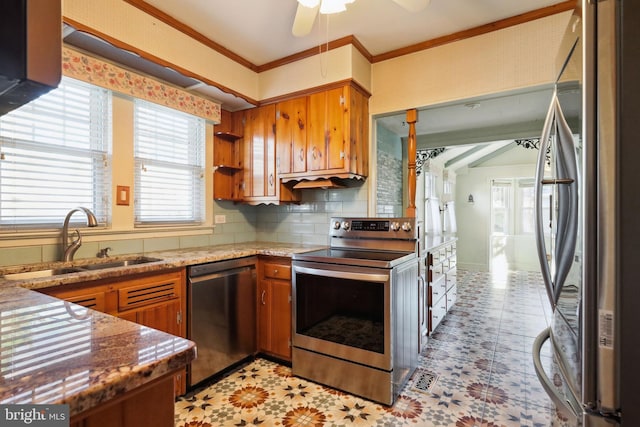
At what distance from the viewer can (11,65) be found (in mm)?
442

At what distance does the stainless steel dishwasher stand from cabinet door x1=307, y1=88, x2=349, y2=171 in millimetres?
986

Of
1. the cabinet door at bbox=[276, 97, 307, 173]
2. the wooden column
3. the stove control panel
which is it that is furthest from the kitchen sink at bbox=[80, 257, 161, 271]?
the wooden column

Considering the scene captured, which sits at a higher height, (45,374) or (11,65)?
(11,65)

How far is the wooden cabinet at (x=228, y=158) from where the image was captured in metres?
2.99

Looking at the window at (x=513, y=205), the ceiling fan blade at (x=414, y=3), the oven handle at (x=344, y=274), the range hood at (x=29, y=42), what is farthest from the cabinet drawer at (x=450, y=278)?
the window at (x=513, y=205)

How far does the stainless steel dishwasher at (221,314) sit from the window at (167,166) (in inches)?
27.9

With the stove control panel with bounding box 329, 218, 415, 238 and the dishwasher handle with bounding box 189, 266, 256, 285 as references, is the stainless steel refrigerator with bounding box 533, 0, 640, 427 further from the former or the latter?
the dishwasher handle with bounding box 189, 266, 256, 285

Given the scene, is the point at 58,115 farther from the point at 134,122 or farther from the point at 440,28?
the point at 440,28

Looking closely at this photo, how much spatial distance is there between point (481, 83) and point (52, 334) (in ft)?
9.03

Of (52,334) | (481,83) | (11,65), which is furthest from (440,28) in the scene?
(52,334)

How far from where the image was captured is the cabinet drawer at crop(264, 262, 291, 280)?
2.44 metres

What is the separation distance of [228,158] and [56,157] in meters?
1.38

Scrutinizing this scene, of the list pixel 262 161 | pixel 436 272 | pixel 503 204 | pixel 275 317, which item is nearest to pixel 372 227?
pixel 436 272

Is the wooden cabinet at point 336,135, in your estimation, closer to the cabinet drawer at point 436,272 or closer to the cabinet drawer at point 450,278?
the cabinet drawer at point 436,272
